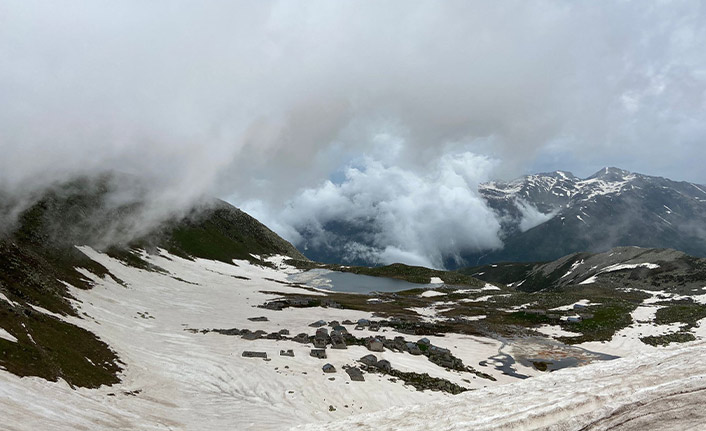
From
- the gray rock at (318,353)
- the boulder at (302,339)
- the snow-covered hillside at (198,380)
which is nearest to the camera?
the snow-covered hillside at (198,380)

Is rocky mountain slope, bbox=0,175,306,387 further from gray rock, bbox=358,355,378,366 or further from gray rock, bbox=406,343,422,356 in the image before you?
gray rock, bbox=406,343,422,356

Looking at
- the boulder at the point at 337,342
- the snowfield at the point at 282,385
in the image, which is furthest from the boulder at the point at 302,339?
the boulder at the point at 337,342

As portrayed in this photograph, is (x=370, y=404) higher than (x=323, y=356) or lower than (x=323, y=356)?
lower

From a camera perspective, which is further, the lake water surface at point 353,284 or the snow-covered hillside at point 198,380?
the lake water surface at point 353,284

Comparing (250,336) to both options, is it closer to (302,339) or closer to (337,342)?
(302,339)

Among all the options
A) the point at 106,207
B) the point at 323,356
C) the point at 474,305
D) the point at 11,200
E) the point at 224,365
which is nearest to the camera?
the point at 224,365

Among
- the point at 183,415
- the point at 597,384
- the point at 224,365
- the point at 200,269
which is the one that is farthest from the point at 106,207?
the point at 597,384

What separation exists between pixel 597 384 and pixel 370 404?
32.6 m

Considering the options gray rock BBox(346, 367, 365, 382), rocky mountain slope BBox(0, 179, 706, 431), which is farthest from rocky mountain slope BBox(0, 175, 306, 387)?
gray rock BBox(346, 367, 365, 382)

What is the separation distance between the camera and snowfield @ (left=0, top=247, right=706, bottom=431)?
19.1 ft

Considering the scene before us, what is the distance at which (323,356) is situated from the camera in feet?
155

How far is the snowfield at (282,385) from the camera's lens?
5824mm

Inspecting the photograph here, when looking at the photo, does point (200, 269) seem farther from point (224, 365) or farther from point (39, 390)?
point (39, 390)

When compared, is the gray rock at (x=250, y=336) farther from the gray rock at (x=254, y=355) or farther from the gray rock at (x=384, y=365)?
the gray rock at (x=384, y=365)
